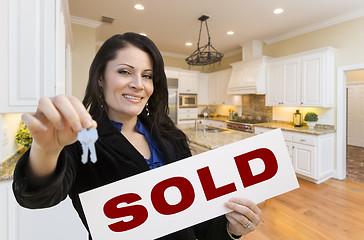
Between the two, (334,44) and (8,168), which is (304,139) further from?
(8,168)

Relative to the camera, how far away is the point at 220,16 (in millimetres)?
3402

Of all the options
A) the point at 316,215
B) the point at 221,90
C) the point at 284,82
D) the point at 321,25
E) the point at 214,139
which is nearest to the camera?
the point at 316,215

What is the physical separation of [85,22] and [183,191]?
4069 millimetres

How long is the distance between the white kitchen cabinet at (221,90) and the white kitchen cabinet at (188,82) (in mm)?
620

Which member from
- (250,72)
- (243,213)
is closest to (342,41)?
(250,72)

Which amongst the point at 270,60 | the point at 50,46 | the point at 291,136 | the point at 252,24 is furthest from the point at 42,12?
the point at 270,60

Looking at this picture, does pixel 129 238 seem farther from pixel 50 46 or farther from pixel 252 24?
pixel 252 24

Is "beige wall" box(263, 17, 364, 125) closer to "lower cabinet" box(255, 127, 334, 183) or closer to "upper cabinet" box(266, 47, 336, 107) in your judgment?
"upper cabinet" box(266, 47, 336, 107)

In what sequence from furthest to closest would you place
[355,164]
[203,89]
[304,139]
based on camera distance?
[203,89]
[355,164]
[304,139]

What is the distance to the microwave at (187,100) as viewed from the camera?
5.74m

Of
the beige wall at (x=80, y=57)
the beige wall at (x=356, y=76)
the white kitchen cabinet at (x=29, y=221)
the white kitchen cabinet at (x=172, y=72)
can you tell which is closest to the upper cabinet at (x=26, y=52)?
the white kitchen cabinet at (x=29, y=221)

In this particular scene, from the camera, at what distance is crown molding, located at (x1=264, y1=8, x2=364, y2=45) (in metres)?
3.29

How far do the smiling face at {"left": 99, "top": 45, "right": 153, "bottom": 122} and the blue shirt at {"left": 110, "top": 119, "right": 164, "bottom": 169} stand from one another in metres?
0.11

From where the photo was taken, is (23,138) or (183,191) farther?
(23,138)
